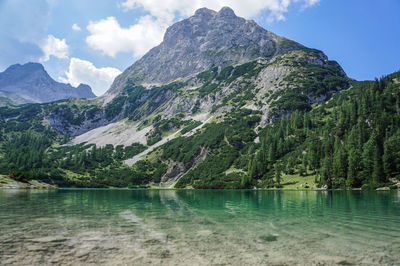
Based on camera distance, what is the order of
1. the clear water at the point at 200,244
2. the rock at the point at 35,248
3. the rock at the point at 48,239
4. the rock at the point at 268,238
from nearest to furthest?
the clear water at the point at 200,244
the rock at the point at 35,248
the rock at the point at 48,239
the rock at the point at 268,238

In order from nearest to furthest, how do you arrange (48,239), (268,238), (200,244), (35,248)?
(35,248)
(200,244)
(48,239)
(268,238)

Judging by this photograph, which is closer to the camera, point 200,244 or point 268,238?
point 200,244

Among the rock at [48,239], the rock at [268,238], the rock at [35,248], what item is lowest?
the rock at [268,238]

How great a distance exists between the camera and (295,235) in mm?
19500

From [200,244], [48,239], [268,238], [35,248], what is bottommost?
[268,238]

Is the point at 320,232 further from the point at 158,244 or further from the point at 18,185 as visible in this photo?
the point at 18,185

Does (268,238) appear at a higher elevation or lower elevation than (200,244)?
lower

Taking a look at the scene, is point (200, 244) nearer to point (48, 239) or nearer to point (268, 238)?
point (268, 238)

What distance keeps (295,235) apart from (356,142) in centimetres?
15128

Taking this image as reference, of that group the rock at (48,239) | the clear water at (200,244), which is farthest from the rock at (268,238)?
the rock at (48,239)

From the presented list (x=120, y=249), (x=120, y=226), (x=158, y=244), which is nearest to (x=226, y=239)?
(x=158, y=244)

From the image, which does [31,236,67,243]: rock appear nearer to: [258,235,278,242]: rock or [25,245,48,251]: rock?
[25,245,48,251]: rock

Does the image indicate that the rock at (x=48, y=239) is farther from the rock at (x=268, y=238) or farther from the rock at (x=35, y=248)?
the rock at (x=268, y=238)

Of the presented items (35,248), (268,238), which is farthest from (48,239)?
(268,238)
